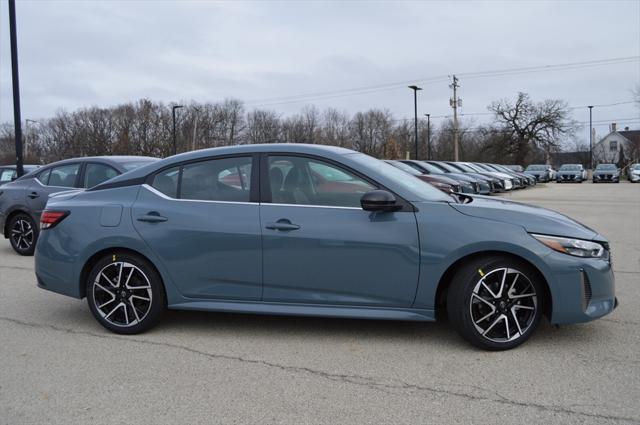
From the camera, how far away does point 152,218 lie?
4652 millimetres

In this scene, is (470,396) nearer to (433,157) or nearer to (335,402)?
(335,402)

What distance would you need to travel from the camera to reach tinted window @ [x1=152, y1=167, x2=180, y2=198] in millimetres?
4766

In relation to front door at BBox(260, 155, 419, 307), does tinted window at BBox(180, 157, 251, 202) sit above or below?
above

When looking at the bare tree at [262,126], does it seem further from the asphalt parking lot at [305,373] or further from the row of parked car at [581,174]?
the asphalt parking lot at [305,373]

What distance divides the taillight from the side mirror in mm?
2691

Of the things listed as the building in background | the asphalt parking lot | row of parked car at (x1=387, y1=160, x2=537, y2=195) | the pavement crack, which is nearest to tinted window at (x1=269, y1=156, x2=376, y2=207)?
the asphalt parking lot

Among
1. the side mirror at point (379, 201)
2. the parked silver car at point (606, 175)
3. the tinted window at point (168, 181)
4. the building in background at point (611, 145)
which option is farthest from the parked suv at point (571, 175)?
the building in background at point (611, 145)

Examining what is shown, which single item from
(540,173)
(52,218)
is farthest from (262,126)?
(52,218)

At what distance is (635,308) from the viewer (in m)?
5.30

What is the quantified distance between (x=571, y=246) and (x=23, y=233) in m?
8.35

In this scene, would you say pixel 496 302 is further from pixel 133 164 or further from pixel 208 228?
pixel 133 164

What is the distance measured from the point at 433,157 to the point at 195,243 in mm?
79052

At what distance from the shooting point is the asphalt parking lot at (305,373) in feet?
10.7

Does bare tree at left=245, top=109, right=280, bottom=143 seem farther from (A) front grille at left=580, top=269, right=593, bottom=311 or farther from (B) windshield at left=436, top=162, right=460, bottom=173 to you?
(A) front grille at left=580, top=269, right=593, bottom=311
